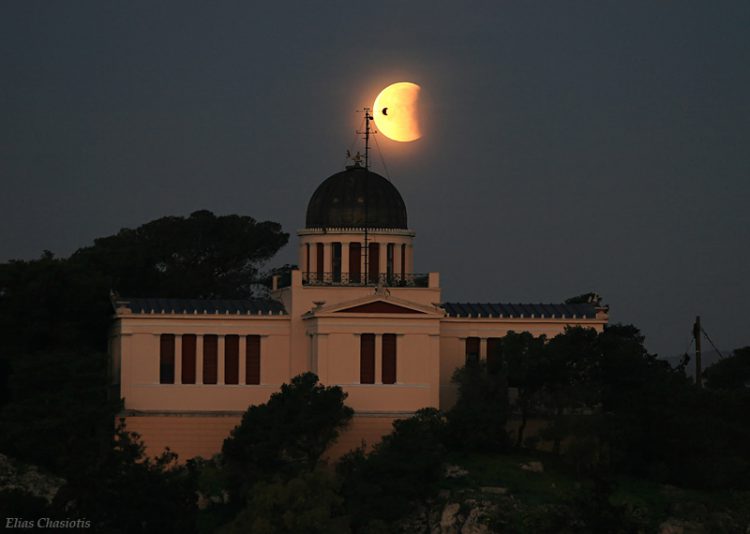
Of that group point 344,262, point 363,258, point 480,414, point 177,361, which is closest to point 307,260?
point 344,262

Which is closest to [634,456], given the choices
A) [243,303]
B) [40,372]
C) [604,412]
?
[604,412]

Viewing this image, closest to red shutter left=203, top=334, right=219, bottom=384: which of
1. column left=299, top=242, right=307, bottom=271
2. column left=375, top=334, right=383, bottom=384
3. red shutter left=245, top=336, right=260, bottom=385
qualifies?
red shutter left=245, top=336, right=260, bottom=385

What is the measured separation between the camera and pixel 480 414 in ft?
298

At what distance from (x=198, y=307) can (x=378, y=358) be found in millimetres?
8335

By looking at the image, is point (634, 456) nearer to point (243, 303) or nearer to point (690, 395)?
point (690, 395)

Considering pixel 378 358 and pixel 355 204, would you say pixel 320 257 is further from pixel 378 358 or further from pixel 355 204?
pixel 378 358

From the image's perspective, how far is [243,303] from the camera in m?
97.0

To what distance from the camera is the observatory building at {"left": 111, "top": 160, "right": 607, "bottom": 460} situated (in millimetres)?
93375

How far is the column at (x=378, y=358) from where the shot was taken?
93.7m

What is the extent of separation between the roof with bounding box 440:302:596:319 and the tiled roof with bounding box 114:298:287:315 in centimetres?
787

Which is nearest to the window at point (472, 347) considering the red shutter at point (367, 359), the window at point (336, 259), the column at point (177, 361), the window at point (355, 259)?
the red shutter at point (367, 359)

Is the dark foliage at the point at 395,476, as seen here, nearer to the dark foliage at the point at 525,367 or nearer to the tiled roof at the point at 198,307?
the dark foliage at the point at 525,367

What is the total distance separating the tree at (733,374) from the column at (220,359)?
82.7ft

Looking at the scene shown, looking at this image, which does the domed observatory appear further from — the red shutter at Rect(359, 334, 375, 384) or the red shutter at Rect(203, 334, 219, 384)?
the red shutter at Rect(203, 334, 219, 384)
